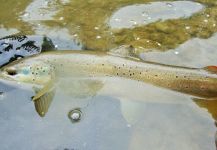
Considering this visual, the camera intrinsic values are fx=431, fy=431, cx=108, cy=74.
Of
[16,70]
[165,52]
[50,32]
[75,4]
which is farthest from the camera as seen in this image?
[75,4]

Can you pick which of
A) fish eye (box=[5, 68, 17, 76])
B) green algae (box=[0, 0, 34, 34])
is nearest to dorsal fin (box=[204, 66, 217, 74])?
fish eye (box=[5, 68, 17, 76])

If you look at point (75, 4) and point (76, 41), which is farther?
point (75, 4)

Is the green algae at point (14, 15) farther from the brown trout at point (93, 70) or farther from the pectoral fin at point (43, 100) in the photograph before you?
the pectoral fin at point (43, 100)

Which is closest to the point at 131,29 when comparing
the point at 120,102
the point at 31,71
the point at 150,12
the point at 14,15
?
the point at 150,12

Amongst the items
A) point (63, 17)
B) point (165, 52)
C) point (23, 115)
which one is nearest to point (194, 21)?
point (165, 52)

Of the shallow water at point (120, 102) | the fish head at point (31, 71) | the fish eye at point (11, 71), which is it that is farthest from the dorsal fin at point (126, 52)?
the fish eye at point (11, 71)

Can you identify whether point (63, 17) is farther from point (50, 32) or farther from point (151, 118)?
point (151, 118)

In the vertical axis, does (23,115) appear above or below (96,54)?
below
